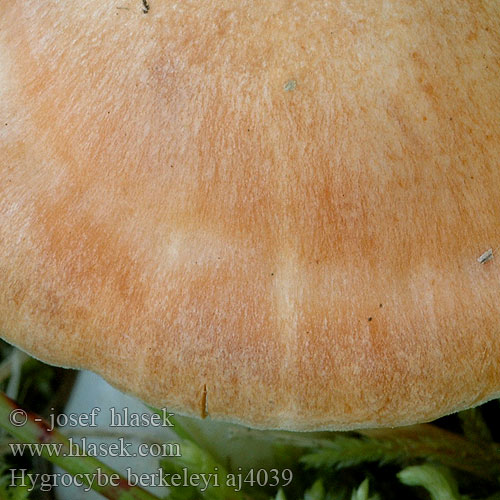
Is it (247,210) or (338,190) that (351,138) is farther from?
(247,210)

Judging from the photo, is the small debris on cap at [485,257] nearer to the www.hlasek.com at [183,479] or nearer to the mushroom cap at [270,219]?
the mushroom cap at [270,219]

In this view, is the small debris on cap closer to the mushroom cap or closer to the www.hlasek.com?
the mushroom cap

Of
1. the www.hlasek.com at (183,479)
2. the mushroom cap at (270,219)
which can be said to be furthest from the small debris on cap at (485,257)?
the www.hlasek.com at (183,479)

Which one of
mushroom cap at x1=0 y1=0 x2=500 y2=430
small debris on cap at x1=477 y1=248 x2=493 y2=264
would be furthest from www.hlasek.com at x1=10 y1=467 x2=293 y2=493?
small debris on cap at x1=477 y1=248 x2=493 y2=264

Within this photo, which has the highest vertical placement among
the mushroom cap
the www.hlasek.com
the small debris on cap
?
the mushroom cap

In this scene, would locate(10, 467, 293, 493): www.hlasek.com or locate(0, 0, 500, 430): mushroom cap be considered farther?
locate(10, 467, 293, 493): www.hlasek.com

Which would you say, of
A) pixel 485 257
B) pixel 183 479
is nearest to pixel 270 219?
pixel 485 257

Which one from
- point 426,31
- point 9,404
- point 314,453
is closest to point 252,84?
point 426,31
